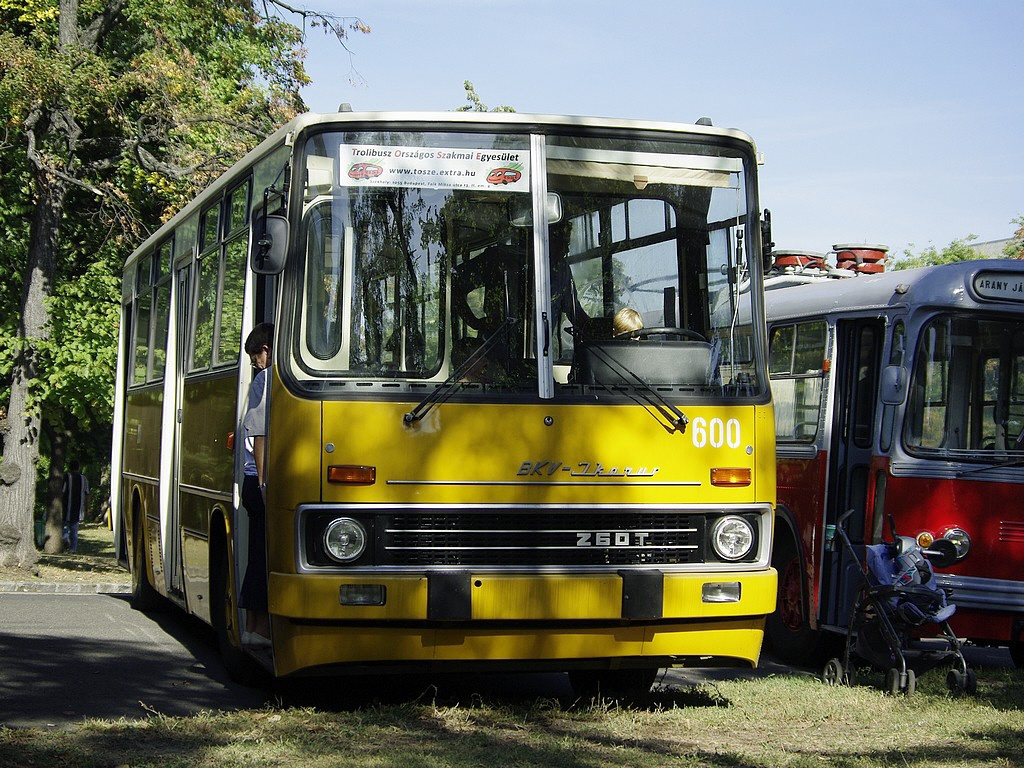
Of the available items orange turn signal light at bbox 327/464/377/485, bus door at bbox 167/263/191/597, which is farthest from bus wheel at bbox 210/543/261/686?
orange turn signal light at bbox 327/464/377/485

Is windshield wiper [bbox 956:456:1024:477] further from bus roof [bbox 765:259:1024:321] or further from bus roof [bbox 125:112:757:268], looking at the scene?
bus roof [bbox 125:112:757:268]

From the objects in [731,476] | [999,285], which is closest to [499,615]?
[731,476]

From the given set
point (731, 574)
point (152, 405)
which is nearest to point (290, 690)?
point (731, 574)

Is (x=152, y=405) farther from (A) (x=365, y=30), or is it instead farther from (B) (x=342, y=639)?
(A) (x=365, y=30)

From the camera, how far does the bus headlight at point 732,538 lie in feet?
27.7

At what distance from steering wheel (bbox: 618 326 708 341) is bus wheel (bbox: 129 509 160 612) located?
284 inches

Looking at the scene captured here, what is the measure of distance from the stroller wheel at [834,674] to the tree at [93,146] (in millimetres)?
13005

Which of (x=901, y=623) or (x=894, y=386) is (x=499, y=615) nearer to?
(x=901, y=623)

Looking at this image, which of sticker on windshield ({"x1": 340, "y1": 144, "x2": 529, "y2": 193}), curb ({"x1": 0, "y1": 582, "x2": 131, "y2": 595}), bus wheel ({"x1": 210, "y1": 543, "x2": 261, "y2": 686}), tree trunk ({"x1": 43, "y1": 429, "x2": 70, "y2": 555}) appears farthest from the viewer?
tree trunk ({"x1": 43, "y1": 429, "x2": 70, "y2": 555})

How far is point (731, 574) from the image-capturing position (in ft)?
27.5

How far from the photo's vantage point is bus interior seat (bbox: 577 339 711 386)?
840cm

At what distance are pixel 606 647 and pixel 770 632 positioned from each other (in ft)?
16.7

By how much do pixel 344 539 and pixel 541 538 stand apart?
1051mm

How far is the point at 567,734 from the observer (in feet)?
25.6
